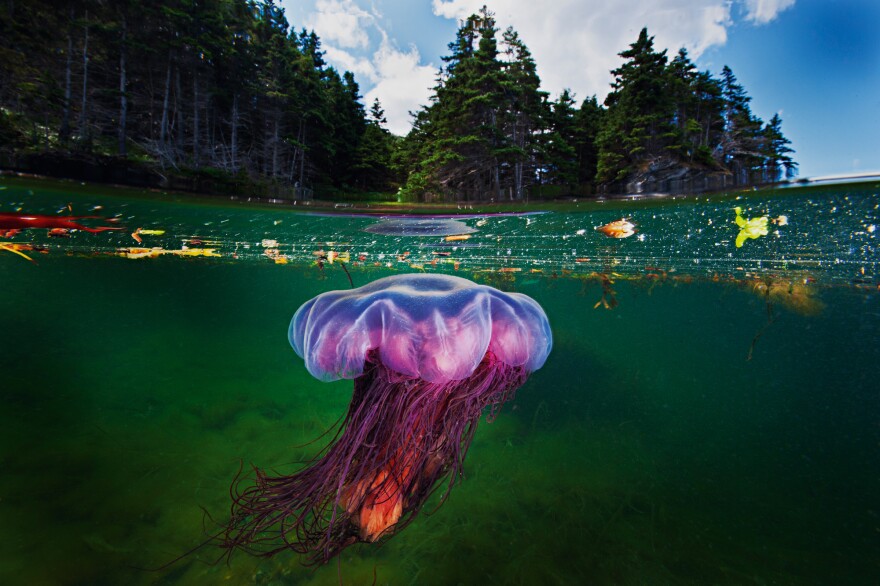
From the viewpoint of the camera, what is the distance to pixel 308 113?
5148 millimetres

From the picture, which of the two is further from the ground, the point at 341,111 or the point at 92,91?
the point at 341,111

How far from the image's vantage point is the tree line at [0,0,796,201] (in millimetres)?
3900

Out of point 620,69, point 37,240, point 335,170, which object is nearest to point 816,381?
point 620,69

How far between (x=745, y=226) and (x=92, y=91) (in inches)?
386

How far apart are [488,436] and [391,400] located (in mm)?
3244

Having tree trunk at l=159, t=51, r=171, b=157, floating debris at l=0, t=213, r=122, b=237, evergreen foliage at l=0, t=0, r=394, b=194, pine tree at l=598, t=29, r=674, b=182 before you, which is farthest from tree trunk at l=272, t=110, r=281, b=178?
pine tree at l=598, t=29, r=674, b=182

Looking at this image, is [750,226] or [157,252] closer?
[750,226]

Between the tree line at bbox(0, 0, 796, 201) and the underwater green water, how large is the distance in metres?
0.82

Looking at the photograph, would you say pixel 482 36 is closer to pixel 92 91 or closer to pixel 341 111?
pixel 341 111

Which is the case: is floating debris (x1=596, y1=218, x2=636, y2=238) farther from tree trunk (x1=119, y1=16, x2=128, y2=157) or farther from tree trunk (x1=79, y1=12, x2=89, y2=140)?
tree trunk (x1=79, y1=12, x2=89, y2=140)

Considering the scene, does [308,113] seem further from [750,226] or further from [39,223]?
[750,226]

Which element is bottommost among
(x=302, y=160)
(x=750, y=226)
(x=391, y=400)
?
(x=391, y=400)

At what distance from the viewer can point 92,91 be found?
158 inches

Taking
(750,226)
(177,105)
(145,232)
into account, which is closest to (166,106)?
(177,105)
